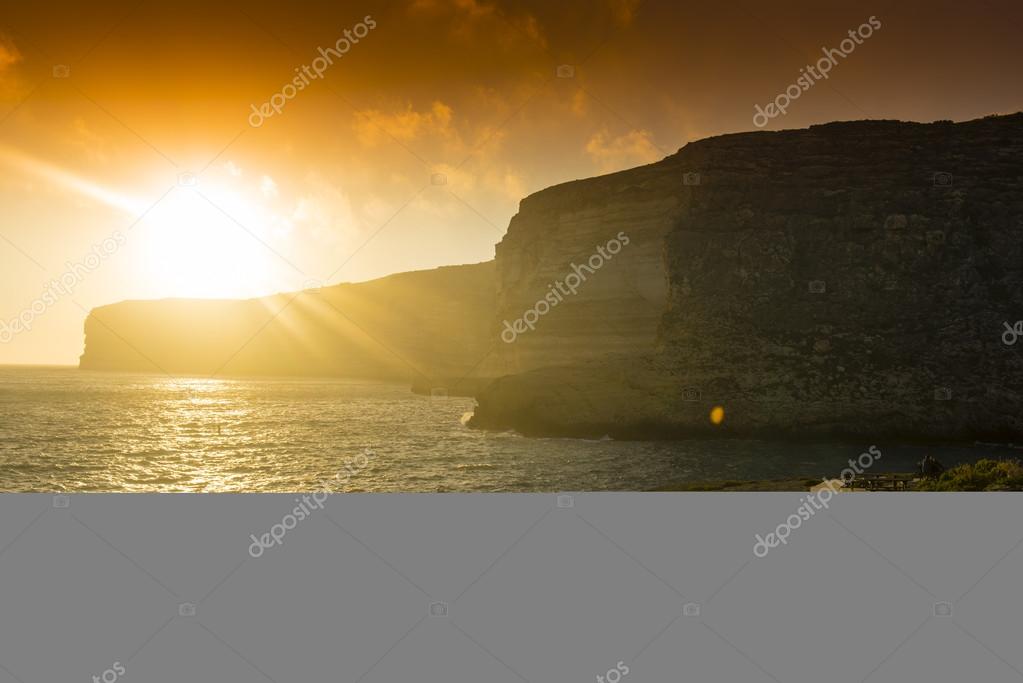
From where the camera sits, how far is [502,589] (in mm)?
7340

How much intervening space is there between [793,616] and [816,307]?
1401 inches

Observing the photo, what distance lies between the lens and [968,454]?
1224 inches

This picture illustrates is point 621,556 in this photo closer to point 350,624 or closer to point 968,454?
point 350,624

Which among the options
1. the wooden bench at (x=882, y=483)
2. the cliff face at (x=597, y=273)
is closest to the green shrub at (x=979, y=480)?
the wooden bench at (x=882, y=483)

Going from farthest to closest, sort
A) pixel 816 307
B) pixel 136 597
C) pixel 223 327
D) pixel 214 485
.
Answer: pixel 223 327 → pixel 816 307 → pixel 214 485 → pixel 136 597

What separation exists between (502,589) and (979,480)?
1067 centimetres

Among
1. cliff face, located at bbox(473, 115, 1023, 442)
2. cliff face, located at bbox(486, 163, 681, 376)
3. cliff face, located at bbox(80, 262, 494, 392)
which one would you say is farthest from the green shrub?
cliff face, located at bbox(80, 262, 494, 392)

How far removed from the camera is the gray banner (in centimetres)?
704

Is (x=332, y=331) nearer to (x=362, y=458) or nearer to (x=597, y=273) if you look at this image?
(x=597, y=273)

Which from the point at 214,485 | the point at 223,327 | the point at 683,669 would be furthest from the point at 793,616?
the point at 223,327

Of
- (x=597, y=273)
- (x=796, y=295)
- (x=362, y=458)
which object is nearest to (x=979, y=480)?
(x=362, y=458)

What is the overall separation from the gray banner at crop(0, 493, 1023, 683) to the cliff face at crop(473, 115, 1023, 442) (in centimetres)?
2983

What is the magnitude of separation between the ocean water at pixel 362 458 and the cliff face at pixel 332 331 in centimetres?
5257

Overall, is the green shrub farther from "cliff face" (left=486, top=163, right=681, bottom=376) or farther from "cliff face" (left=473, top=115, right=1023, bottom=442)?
"cliff face" (left=486, top=163, right=681, bottom=376)
